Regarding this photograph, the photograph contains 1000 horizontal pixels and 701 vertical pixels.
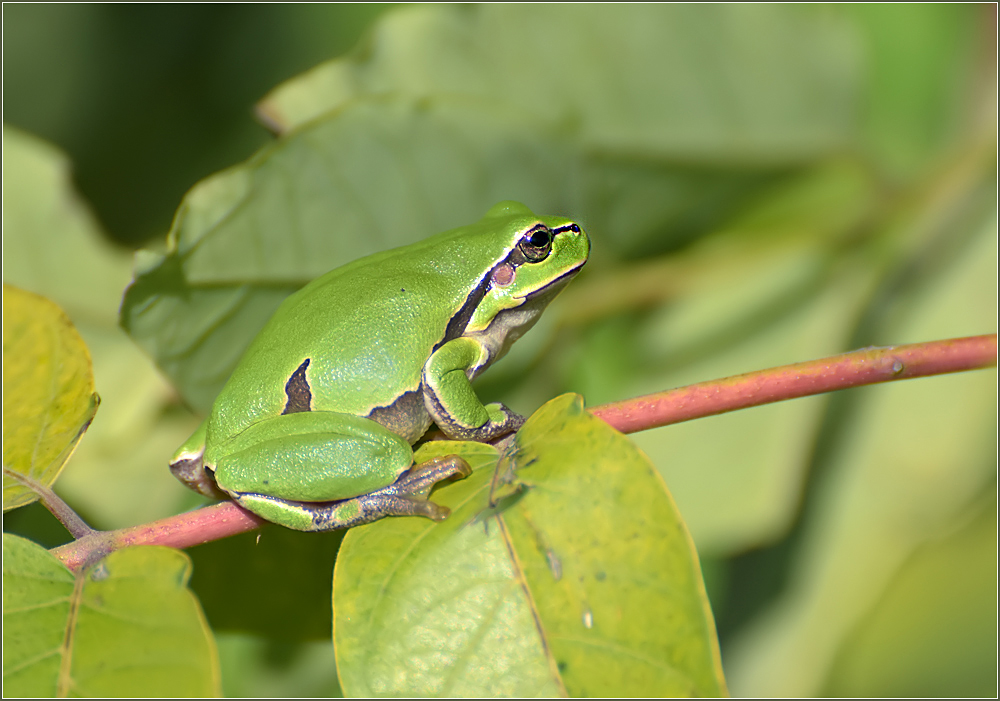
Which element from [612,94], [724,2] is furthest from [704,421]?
[724,2]

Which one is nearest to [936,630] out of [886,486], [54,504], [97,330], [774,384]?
[886,486]

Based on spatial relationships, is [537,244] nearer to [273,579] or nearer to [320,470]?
[320,470]

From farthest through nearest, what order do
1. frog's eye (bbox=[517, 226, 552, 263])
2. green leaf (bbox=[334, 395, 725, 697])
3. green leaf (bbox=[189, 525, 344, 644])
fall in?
1. frog's eye (bbox=[517, 226, 552, 263])
2. green leaf (bbox=[189, 525, 344, 644])
3. green leaf (bbox=[334, 395, 725, 697])

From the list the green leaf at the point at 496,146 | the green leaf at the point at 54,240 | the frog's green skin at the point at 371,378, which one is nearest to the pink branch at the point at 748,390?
the frog's green skin at the point at 371,378

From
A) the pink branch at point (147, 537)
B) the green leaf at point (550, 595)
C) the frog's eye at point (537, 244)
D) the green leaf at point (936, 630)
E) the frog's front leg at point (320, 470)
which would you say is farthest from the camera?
the green leaf at point (936, 630)

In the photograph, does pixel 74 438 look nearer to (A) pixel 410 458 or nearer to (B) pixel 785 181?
(A) pixel 410 458

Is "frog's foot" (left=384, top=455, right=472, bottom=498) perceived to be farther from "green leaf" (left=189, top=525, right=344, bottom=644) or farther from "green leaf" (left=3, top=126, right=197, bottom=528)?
"green leaf" (left=3, top=126, right=197, bottom=528)

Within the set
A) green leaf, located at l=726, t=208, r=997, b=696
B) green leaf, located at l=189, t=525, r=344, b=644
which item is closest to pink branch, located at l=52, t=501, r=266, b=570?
green leaf, located at l=189, t=525, r=344, b=644

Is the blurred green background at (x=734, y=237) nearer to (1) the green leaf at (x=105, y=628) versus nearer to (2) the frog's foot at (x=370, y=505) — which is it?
(2) the frog's foot at (x=370, y=505)
